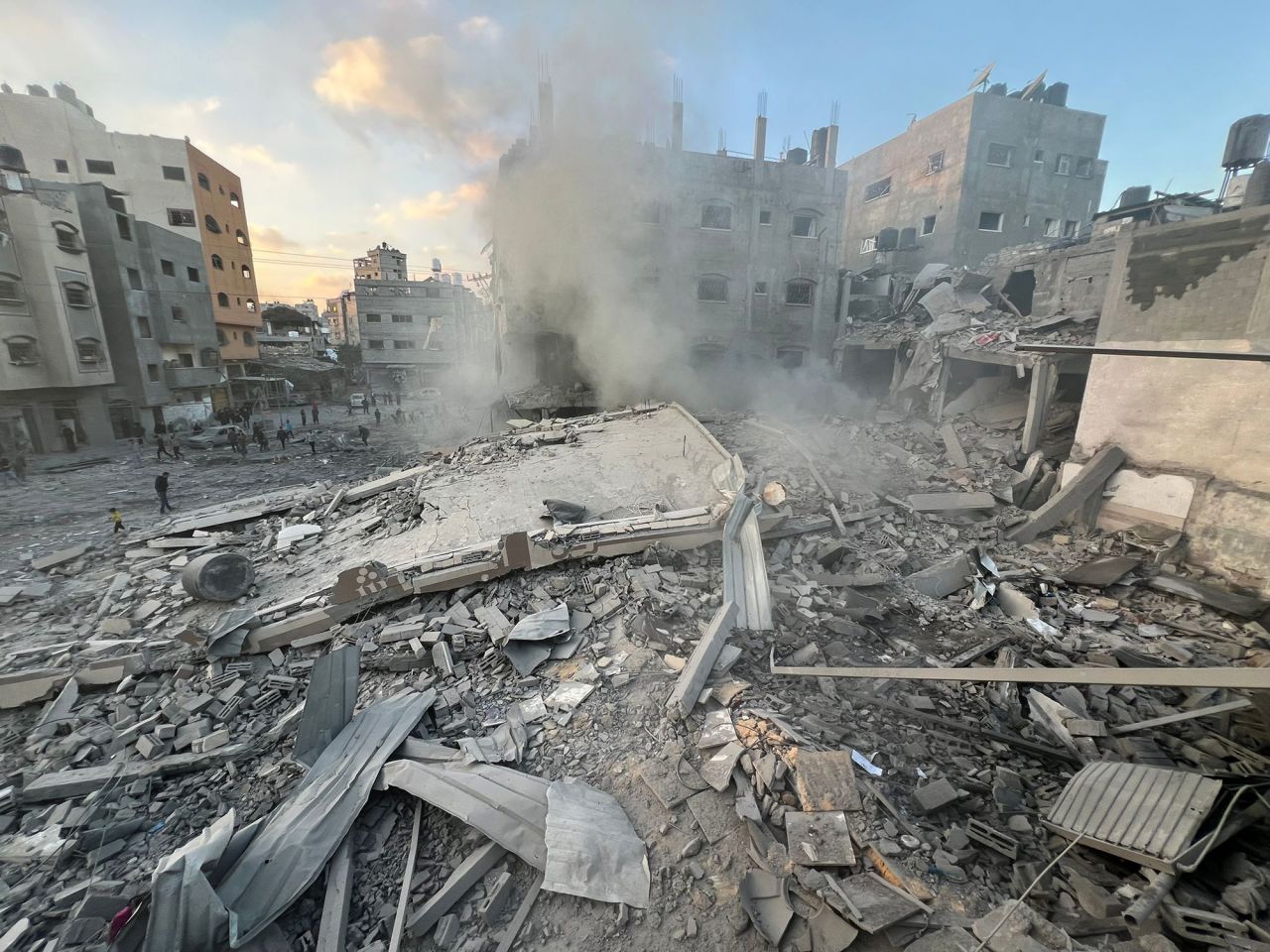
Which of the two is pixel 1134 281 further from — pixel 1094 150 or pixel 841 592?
pixel 1094 150

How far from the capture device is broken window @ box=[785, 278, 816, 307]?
2158cm

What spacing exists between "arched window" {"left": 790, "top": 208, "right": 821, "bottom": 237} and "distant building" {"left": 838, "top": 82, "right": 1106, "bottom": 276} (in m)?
2.45

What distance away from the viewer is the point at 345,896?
3088mm

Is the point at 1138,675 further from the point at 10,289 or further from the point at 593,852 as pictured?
the point at 10,289

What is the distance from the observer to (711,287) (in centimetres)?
2092

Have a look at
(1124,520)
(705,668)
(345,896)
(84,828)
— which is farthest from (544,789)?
(1124,520)

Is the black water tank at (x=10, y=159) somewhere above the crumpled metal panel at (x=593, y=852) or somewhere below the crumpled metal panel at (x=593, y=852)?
above

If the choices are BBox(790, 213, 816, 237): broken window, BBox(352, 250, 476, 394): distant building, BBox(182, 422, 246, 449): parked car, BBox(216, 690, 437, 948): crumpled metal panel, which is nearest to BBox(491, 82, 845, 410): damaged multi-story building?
BBox(790, 213, 816, 237): broken window

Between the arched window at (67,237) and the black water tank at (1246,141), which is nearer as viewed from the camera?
the black water tank at (1246,141)

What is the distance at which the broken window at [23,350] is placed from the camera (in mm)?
17516

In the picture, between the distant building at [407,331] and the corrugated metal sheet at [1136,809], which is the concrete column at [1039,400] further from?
the distant building at [407,331]

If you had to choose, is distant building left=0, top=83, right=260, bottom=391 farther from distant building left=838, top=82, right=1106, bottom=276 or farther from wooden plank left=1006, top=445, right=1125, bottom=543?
wooden plank left=1006, top=445, right=1125, bottom=543

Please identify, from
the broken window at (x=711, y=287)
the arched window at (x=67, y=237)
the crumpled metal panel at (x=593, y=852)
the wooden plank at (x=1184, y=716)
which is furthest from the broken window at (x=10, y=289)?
the wooden plank at (x=1184, y=716)

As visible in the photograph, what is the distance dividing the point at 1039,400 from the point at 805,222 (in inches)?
563
